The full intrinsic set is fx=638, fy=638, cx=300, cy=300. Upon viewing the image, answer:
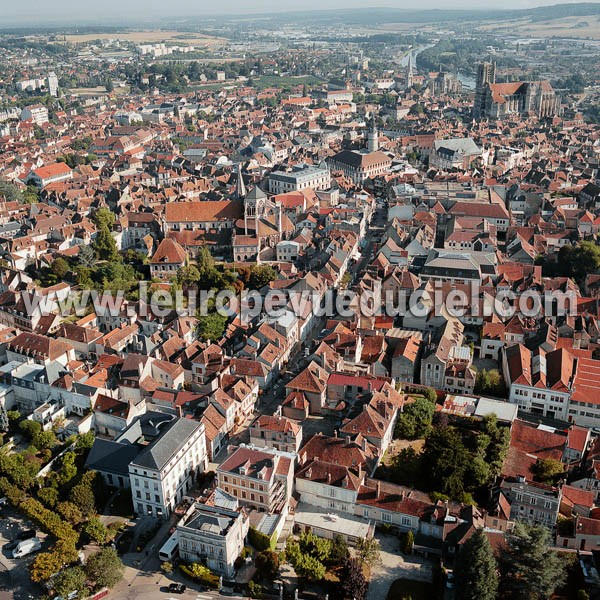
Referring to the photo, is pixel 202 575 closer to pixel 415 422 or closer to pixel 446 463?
pixel 446 463

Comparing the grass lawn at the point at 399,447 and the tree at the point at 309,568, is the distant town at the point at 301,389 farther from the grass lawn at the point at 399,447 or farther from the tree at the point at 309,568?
the grass lawn at the point at 399,447

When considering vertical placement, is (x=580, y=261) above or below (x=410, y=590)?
above

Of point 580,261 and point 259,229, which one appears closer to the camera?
point 580,261

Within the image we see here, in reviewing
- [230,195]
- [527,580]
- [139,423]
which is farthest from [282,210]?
[527,580]

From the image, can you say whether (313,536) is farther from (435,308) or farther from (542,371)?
(435,308)

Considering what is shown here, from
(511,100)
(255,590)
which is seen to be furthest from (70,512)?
(511,100)

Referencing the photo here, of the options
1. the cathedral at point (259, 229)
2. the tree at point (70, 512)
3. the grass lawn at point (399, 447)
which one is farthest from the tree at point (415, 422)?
the cathedral at point (259, 229)
